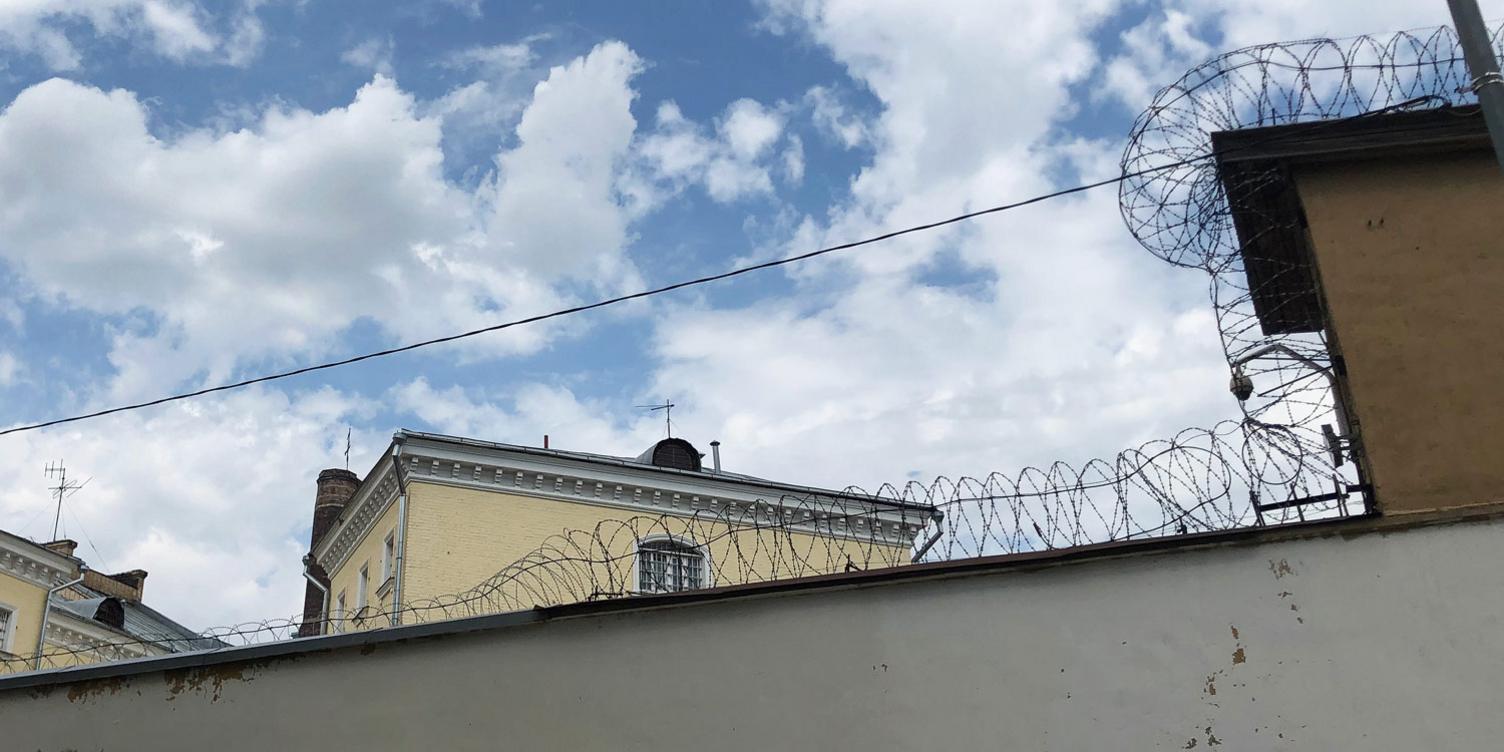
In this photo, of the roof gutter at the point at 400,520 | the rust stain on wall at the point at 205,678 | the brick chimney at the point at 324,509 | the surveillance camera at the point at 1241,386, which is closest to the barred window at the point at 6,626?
the brick chimney at the point at 324,509

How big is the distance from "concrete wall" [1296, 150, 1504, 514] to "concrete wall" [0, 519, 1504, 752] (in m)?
0.43

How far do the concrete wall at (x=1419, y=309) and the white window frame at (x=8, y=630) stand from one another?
28.0 m

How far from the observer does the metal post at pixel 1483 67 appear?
5754 mm

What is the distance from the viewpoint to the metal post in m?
5.75

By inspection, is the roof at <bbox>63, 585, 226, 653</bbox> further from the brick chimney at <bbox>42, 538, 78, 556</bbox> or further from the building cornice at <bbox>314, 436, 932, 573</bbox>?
the building cornice at <bbox>314, 436, 932, 573</bbox>

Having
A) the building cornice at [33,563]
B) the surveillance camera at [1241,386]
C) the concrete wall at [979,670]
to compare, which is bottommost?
the concrete wall at [979,670]

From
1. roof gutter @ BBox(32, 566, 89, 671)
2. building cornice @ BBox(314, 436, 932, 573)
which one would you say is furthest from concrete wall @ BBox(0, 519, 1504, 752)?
roof gutter @ BBox(32, 566, 89, 671)

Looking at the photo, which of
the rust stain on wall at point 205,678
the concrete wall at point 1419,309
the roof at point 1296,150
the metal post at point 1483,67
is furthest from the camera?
the rust stain on wall at point 205,678

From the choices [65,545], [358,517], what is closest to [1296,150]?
[358,517]

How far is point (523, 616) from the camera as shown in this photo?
339 inches

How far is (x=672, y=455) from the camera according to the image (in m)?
27.7

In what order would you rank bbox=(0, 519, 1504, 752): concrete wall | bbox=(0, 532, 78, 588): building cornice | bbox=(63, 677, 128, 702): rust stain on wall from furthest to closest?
bbox=(0, 532, 78, 588): building cornice < bbox=(63, 677, 128, 702): rust stain on wall < bbox=(0, 519, 1504, 752): concrete wall

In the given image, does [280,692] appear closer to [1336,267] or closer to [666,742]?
[666,742]

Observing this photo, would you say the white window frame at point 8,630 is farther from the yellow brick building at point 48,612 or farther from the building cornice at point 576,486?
the building cornice at point 576,486
